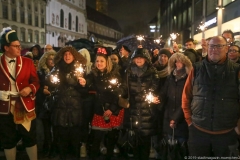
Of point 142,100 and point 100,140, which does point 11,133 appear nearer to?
point 100,140

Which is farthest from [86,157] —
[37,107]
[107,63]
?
[107,63]

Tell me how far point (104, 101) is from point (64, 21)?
71.9 meters

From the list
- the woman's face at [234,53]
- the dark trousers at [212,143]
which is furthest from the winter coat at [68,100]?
the woman's face at [234,53]

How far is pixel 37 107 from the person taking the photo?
6.01 metres

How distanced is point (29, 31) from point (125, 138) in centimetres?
5776

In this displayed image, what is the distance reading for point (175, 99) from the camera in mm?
4844

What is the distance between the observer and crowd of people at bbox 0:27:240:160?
364 cm

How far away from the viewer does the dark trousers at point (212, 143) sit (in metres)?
3.65

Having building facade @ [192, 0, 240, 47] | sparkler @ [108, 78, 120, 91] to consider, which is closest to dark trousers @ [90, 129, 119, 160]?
sparkler @ [108, 78, 120, 91]

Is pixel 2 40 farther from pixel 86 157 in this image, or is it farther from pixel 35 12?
pixel 35 12

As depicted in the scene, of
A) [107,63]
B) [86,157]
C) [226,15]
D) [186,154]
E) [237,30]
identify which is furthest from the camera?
[226,15]

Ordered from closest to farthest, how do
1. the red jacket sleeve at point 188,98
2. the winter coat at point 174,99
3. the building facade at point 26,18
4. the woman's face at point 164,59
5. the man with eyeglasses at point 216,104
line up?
1. the man with eyeglasses at point 216,104
2. the red jacket sleeve at point 188,98
3. the winter coat at point 174,99
4. the woman's face at point 164,59
5. the building facade at point 26,18

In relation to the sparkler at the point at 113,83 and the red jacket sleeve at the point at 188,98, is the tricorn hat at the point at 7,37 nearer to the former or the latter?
the sparkler at the point at 113,83

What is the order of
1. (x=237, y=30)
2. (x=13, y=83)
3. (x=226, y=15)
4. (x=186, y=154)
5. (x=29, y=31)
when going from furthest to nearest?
(x=29, y=31) → (x=226, y=15) → (x=237, y=30) → (x=186, y=154) → (x=13, y=83)
